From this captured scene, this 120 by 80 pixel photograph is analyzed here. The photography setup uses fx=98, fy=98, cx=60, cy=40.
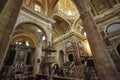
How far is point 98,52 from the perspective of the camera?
355 cm

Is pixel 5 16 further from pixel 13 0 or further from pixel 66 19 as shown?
pixel 66 19

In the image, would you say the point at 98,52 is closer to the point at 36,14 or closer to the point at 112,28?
the point at 112,28

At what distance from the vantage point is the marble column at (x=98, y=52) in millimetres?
3033

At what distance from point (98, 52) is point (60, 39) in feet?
51.8

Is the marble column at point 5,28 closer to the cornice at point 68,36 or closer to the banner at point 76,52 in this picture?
the banner at point 76,52

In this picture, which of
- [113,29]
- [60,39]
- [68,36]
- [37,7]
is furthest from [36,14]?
[113,29]

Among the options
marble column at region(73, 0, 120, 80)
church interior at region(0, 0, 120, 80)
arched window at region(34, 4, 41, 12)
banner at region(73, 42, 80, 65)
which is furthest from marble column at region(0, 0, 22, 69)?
banner at region(73, 42, 80, 65)

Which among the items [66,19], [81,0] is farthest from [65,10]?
[81,0]

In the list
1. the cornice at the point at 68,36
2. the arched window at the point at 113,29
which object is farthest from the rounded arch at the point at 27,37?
the arched window at the point at 113,29

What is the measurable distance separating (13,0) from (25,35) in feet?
42.1

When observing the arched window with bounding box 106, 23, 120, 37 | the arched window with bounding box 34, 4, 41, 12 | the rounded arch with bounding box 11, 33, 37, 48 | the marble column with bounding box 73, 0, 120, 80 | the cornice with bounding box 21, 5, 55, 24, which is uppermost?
the arched window with bounding box 34, 4, 41, 12

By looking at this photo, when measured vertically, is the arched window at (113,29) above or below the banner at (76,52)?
above

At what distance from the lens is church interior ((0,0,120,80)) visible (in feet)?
10.5

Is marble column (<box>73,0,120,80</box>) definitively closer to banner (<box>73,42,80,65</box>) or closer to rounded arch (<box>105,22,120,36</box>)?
rounded arch (<box>105,22,120,36</box>)
